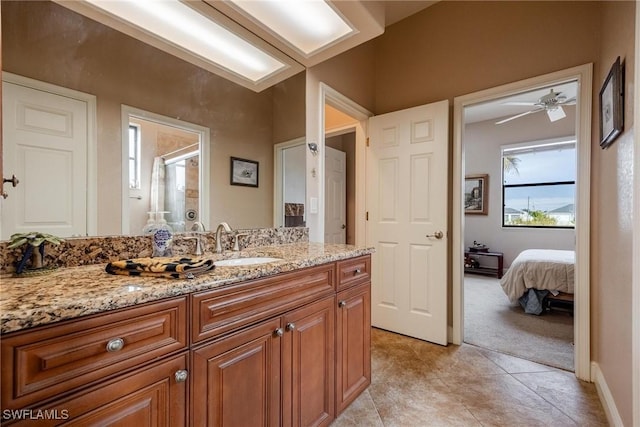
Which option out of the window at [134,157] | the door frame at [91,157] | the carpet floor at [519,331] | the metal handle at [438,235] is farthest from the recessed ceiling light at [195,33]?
the carpet floor at [519,331]

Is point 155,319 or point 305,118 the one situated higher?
point 305,118

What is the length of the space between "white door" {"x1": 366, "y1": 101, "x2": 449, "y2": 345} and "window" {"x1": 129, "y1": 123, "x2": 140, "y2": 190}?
2.05 m

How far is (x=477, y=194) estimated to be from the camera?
564 centimetres

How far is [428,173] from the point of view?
2.52 m

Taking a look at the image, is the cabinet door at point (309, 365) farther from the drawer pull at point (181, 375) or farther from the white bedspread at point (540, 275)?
the white bedspread at point (540, 275)

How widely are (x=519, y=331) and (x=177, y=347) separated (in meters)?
3.08

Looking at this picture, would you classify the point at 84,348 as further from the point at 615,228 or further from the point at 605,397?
the point at 605,397

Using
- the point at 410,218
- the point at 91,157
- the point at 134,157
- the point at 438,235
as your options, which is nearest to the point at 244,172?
the point at 134,157

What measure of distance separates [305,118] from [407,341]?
208cm

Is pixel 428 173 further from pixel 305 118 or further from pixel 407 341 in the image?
pixel 407 341

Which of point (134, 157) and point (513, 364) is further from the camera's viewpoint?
point (513, 364)

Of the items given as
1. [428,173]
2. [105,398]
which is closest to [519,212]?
[428,173]

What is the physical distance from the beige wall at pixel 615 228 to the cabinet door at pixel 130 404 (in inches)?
70.9

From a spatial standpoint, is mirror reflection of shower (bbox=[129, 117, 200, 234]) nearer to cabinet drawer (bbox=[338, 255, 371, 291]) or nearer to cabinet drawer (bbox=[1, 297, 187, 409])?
cabinet drawer (bbox=[1, 297, 187, 409])
